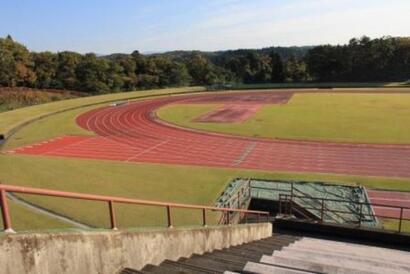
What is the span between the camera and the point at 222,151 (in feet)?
91.6

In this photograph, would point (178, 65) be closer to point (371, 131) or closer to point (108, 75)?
point (108, 75)

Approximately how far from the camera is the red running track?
2364 cm

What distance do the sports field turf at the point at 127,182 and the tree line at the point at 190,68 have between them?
54.4 m

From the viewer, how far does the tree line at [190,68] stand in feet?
242

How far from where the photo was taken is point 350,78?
88.8m

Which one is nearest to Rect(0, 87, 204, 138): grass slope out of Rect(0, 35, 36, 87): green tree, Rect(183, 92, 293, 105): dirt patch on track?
Rect(183, 92, 293, 105): dirt patch on track

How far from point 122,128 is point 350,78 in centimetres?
6615

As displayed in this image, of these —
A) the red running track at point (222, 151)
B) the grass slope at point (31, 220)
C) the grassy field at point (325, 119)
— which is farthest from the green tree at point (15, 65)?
the grass slope at point (31, 220)

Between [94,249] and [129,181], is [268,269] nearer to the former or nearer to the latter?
[94,249]

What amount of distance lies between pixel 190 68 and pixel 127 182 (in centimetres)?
7559

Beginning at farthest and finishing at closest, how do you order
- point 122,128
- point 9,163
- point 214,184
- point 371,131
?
point 122,128 < point 371,131 < point 9,163 < point 214,184

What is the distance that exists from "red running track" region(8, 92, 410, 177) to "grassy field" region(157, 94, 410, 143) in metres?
2.40

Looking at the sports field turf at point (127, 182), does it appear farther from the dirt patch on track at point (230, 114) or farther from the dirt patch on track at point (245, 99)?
the dirt patch on track at point (245, 99)

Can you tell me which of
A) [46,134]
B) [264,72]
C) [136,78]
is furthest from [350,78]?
[46,134]
